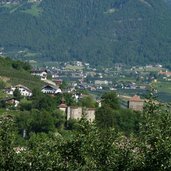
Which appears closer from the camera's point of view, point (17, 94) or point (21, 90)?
point (17, 94)

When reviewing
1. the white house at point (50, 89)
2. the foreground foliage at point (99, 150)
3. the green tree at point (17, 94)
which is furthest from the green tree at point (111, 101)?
the foreground foliage at point (99, 150)

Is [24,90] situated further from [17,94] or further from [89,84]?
[89,84]

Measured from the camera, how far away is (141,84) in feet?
430

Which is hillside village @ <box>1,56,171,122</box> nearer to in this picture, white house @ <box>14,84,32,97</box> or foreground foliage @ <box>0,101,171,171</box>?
white house @ <box>14,84,32,97</box>

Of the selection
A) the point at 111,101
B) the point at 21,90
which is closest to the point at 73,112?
the point at 111,101

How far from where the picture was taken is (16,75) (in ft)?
223

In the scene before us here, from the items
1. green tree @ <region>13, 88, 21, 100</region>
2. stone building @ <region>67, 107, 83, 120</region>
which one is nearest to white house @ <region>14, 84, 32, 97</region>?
green tree @ <region>13, 88, 21, 100</region>

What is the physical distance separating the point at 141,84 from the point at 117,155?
115m

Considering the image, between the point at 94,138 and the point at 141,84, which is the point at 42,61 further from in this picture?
the point at 94,138

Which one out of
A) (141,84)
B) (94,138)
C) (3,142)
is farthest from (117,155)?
(141,84)

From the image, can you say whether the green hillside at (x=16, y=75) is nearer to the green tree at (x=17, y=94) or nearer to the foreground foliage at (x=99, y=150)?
the green tree at (x=17, y=94)

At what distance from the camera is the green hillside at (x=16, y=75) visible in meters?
67.3

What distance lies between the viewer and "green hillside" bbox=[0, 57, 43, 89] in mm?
67312

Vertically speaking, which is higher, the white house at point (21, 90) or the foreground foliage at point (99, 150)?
the foreground foliage at point (99, 150)
